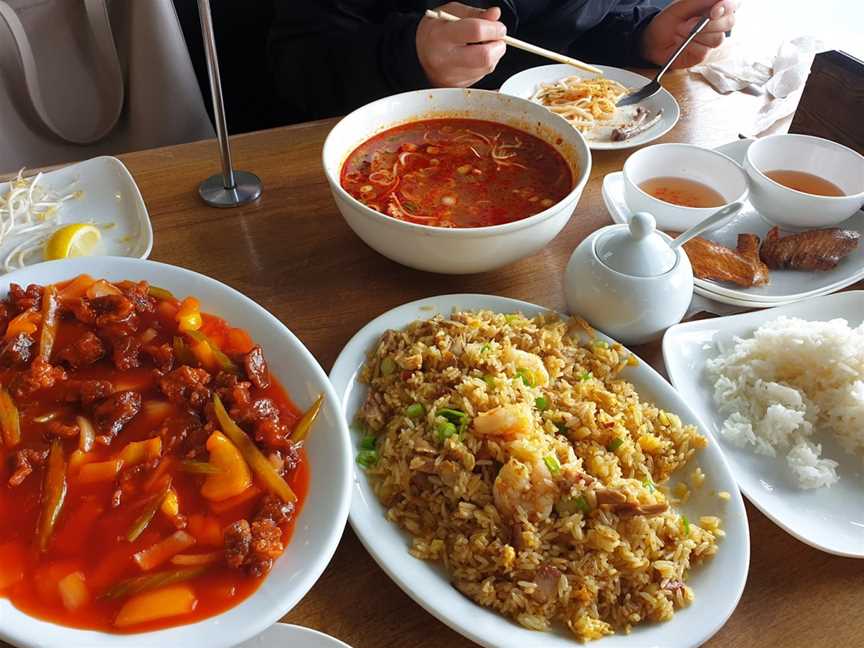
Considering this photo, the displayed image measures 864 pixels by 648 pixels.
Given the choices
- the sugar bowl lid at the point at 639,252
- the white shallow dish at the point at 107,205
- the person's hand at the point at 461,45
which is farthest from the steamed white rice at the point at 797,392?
the white shallow dish at the point at 107,205

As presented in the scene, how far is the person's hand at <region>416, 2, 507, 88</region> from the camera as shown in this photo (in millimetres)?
2188

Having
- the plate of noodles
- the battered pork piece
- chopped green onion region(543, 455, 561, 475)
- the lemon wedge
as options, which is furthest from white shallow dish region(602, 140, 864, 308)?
the lemon wedge

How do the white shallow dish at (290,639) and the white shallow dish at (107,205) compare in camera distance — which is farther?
the white shallow dish at (107,205)

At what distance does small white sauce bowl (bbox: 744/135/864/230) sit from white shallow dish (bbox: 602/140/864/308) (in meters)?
0.07

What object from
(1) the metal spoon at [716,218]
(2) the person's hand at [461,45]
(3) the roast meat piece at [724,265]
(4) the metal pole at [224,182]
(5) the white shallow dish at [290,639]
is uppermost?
(2) the person's hand at [461,45]

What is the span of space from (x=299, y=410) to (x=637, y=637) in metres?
0.71

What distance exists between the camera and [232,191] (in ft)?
6.78

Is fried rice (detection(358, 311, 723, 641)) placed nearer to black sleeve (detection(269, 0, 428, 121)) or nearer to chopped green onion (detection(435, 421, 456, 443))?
chopped green onion (detection(435, 421, 456, 443))

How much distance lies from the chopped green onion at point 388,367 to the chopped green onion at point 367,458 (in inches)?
7.5

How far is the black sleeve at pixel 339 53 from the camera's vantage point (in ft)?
8.43

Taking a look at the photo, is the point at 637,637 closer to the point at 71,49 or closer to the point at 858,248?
the point at 858,248

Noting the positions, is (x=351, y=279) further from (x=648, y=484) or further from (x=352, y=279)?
(x=648, y=484)

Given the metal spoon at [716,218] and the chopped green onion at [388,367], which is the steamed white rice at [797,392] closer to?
the metal spoon at [716,218]

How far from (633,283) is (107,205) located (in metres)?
1.45
